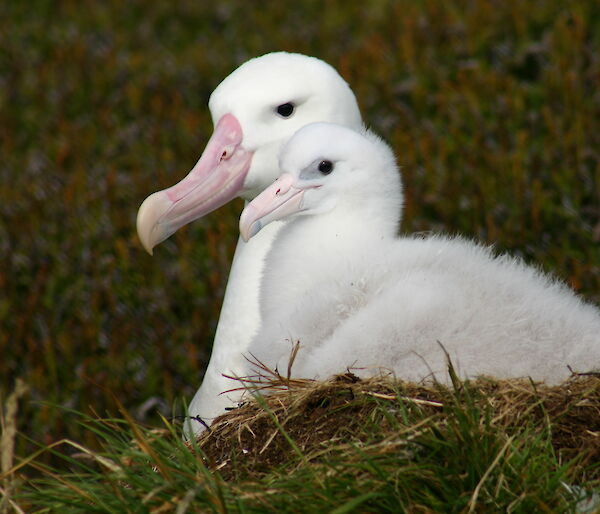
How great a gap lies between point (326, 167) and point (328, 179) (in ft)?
0.14

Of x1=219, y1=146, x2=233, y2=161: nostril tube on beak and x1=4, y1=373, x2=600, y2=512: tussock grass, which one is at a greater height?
x1=219, y1=146, x2=233, y2=161: nostril tube on beak

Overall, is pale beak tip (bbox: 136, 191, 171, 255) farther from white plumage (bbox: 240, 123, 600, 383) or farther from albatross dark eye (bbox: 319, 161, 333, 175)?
albatross dark eye (bbox: 319, 161, 333, 175)

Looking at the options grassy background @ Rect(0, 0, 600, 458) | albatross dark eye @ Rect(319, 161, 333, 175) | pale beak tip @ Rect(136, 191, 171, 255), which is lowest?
grassy background @ Rect(0, 0, 600, 458)

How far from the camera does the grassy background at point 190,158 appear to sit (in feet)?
19.5

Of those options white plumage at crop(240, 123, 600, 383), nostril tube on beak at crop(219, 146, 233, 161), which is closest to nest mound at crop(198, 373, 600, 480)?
white plumage at crop(240, 123, 600, 383)

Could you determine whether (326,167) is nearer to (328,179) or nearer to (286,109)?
(328,179)

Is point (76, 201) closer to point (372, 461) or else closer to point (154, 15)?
point (154, 15)

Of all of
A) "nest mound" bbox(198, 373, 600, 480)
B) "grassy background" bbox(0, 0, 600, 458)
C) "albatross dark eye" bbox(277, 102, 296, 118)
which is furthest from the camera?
"grassy background" bbox(0, 0, 600, 458)

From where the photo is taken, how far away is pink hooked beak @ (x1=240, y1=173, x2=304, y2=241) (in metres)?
3.79

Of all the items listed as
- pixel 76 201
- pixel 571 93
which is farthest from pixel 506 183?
pixel 76 201

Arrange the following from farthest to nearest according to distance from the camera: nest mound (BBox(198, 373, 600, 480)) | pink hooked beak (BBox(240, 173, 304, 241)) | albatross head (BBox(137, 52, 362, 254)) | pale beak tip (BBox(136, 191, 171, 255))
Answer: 1. albatross head (BBox(137, 52, 362, 254))
2. pale beak tip (BBox(136, 191, 171, 255))
3. pink hooked beak (BBox(240, 173, 304, 241))
4. nest mound (BBox(198, 373, 600, 480))

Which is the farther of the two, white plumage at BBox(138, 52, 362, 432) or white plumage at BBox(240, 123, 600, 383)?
white plumage at BBox(138, 52, 362, 432)

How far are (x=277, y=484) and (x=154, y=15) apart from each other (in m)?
7.84

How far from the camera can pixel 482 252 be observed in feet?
12.1
